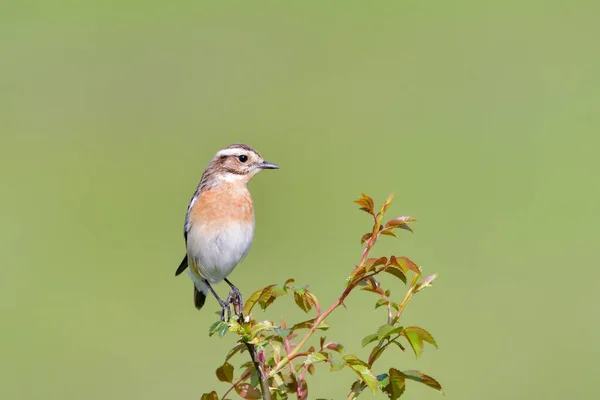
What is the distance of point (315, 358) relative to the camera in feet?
9.44

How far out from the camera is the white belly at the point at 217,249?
538 centimetres

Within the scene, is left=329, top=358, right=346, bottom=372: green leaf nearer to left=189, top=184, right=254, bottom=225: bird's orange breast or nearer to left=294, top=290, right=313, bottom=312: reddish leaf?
left=294, top=290, right=313, bottom=312: reddish leaf

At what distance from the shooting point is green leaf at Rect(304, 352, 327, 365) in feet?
9.40

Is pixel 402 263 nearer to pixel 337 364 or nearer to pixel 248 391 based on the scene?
pixel 337 364

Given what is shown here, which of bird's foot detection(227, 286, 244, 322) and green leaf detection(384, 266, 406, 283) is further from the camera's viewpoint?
bird's foot detection(227, 286, 244, 322)

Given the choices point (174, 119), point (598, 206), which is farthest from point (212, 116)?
point (598, 206)

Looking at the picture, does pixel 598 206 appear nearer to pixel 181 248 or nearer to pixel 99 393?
pixel 181 248

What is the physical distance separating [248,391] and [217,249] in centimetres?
239

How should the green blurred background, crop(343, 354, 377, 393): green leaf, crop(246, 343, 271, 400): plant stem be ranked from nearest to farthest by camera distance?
crop(343, 354, 377, 393): green leaf
crop(246, 343, 271, 400): plant stem
the green blurred background

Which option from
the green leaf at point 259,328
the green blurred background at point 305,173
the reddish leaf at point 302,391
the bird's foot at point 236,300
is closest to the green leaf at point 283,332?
the green leaf at point 259,328

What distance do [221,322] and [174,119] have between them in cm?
1652

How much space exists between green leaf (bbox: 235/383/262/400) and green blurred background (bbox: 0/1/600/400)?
20.7 feet

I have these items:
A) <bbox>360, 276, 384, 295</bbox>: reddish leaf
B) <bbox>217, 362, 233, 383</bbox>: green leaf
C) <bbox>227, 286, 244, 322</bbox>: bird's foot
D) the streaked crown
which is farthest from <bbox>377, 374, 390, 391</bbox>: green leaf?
the streaked crown

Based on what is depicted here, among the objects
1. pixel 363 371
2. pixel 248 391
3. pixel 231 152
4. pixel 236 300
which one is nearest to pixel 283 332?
pixel 248 391
